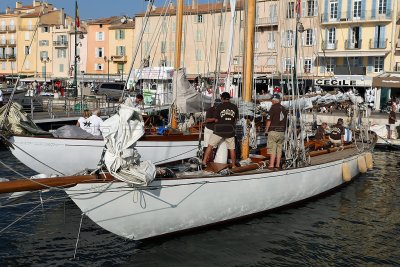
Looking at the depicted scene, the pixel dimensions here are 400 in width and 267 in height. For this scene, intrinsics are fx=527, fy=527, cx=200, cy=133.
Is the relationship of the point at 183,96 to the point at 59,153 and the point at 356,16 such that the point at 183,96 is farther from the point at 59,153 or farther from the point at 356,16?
the point at 356,16

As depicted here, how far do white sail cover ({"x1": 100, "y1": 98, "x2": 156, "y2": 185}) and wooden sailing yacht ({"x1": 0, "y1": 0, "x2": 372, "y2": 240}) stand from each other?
0.21 metres

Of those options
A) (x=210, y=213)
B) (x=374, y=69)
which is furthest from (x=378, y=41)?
(x=210, y=213)

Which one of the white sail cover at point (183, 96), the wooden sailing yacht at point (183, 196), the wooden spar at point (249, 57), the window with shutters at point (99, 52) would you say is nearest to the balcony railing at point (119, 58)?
the window with shutters at point (99, 52)

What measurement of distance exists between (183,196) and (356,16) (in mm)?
48785

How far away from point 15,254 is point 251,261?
15.0 ft

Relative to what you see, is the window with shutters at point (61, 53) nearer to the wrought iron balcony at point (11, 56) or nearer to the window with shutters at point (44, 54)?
the window with shutters at point (44, 54)

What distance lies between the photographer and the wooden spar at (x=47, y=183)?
823 cm

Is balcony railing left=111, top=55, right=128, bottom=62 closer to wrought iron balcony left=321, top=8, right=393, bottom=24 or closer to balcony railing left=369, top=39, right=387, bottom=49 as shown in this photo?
wrought iron balcony left=321, top=8, right=393, bottom=24

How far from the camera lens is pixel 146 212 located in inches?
402

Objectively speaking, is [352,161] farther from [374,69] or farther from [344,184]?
[374,69]

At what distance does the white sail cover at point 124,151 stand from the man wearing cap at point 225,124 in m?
3.48

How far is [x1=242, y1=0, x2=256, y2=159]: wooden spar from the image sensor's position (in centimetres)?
1346

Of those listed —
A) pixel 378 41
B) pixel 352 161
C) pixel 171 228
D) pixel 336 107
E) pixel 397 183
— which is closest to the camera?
pixel 171 228

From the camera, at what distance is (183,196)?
417 inches
